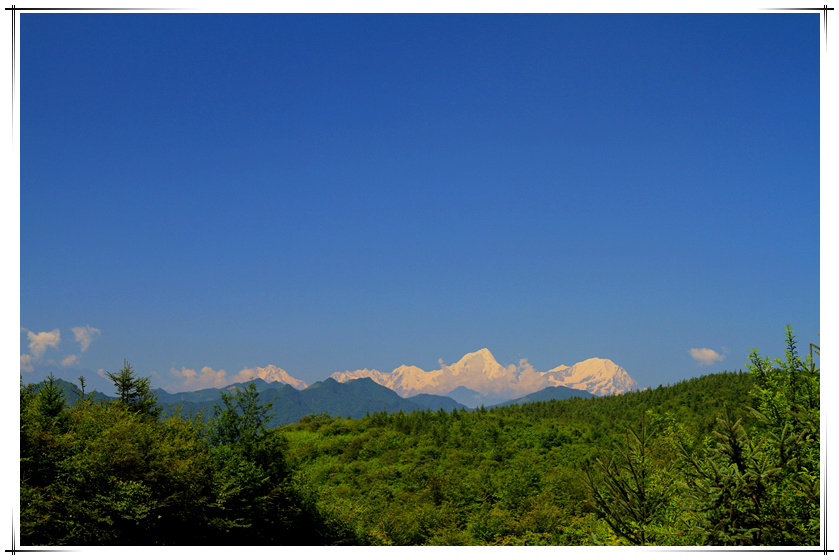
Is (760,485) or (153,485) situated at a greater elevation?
(760,485)

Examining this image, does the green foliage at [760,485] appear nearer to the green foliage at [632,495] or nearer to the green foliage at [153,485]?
the green foliage at [632,495]

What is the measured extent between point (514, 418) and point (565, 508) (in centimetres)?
2117

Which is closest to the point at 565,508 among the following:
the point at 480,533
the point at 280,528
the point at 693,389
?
the point at 480,533

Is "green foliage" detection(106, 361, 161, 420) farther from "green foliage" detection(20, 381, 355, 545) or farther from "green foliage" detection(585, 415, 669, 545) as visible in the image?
"green foliage" detection(585, 415, 669, 545)

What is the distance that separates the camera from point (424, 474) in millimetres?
35375

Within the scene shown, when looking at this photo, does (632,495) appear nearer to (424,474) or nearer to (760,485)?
(760,485)

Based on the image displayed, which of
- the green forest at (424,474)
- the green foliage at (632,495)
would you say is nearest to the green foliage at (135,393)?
the green forest at (424,474)

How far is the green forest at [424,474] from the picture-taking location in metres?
5.74

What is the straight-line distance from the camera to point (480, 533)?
2405 cm

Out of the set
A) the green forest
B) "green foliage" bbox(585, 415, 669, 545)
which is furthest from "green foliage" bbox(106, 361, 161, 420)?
"green foliage" bbox(585, 415, 669, 545)

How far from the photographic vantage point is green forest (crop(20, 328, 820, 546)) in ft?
18.8

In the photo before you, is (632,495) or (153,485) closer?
(632,495)

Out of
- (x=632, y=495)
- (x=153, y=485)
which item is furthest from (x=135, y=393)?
(x=632, y=495)
